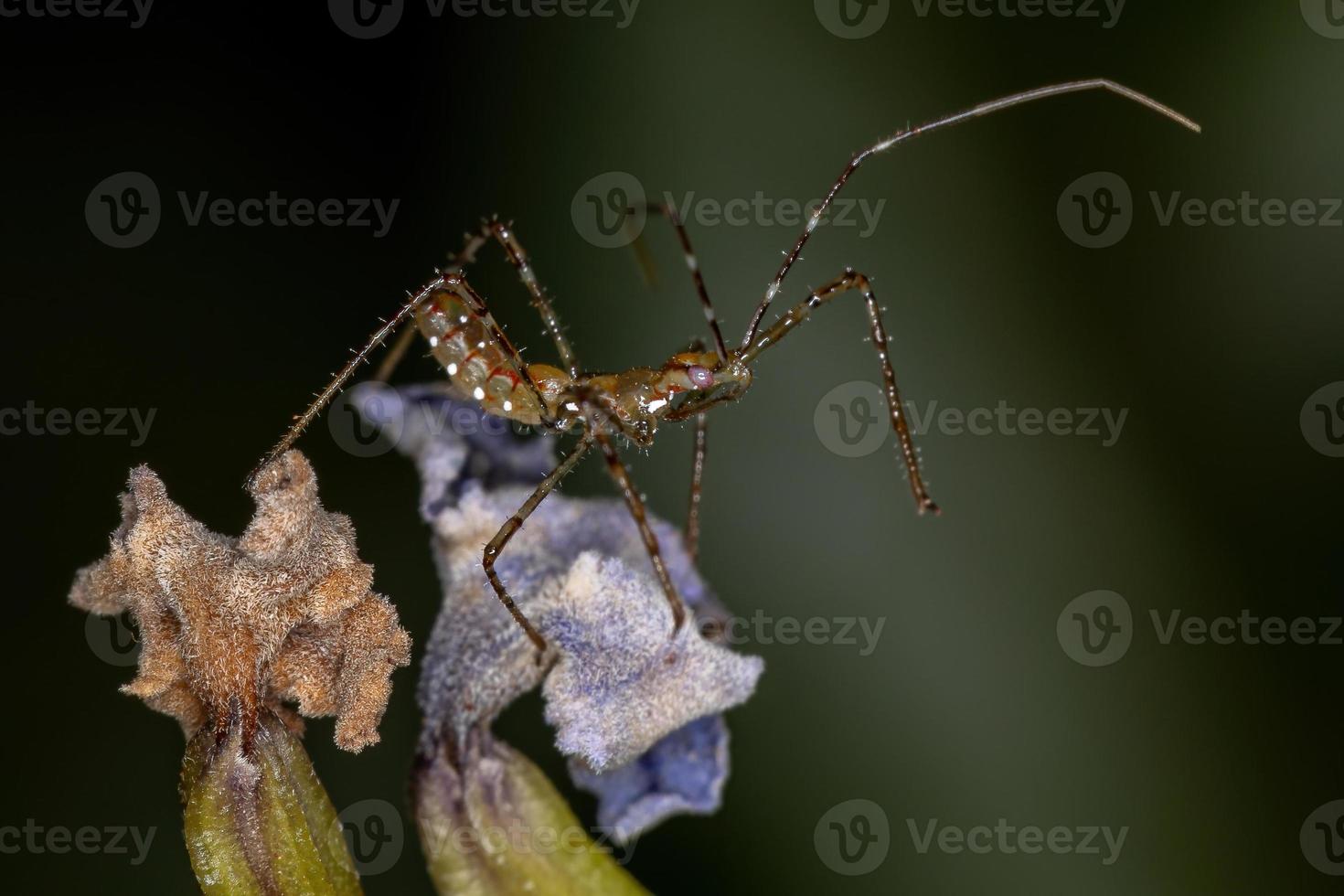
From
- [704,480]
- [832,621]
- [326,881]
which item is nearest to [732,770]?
[832,621]

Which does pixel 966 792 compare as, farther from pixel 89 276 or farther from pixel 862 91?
pixel 89 276

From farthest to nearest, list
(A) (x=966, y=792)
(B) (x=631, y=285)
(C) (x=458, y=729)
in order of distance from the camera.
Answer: (B) (x=631, y=285)
(A) (x=966, y=792)
(C) (x=458, y=729)
